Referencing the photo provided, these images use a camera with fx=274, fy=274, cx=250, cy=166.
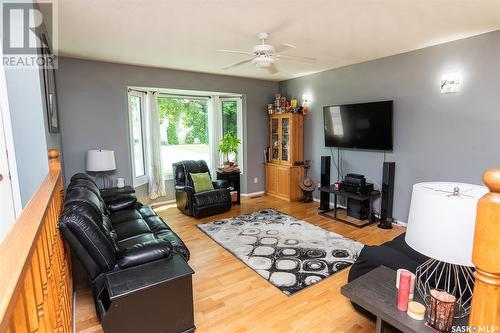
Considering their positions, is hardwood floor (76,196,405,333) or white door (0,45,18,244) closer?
white door (0,45,18,244)

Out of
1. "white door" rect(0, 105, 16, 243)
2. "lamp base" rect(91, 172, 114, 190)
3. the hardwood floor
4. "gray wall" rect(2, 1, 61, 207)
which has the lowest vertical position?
the hardwood floor

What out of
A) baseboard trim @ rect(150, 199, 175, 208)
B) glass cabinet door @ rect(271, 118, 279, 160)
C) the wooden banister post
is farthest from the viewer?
glass cabinet door @ rect(271, 118, 279, 160)

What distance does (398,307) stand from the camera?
1461mm

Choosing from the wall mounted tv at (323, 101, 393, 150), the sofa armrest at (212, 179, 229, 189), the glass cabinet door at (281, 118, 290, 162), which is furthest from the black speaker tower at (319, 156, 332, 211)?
the sofa armrest at (212, 179, 229, 189)

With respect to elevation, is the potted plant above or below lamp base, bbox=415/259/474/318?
above

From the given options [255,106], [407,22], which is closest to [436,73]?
[407,22]

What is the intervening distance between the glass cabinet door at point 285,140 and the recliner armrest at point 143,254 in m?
3.95

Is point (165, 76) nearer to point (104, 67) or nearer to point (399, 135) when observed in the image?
point (104, 67)

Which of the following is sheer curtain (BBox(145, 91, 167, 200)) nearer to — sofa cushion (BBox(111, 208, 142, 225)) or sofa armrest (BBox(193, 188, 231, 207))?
sofa armrest (BBox(193, 188, 231, 207))

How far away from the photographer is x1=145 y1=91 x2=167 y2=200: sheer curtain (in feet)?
16.5

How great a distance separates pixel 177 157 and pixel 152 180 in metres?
0.76

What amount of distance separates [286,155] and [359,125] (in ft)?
5.66

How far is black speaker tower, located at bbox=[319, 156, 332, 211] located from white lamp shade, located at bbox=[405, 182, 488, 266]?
3699 millimetres

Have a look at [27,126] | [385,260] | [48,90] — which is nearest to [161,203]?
[48,90]
